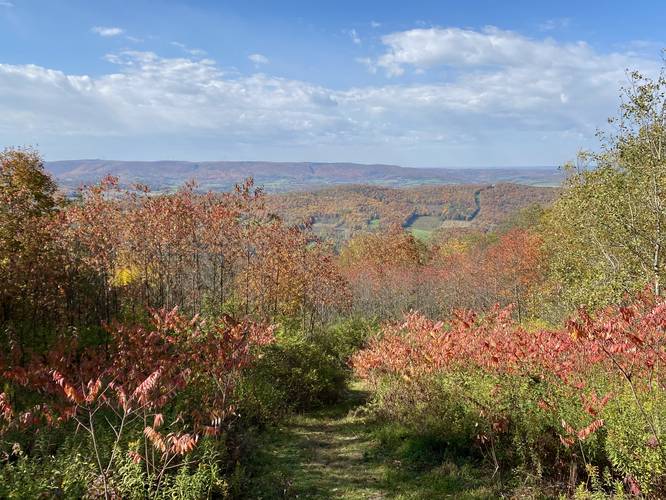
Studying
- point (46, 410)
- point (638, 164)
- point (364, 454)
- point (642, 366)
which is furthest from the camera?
point (638, 164)

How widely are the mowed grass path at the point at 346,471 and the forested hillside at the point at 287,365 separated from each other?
49mm

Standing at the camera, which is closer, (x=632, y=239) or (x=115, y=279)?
(x=632, y=239)

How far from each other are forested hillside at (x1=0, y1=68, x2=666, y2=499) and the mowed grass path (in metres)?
0.05

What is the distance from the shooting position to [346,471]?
8.31 m

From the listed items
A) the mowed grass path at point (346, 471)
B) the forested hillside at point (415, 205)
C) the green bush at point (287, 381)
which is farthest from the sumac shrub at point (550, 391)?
the forested hillside at point (415, 205)

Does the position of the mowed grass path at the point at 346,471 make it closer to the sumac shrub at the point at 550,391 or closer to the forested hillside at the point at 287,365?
the forested hillside at the point at 287,365

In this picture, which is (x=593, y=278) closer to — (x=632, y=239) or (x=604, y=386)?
(x=632, y=239)

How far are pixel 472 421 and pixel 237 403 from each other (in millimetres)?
4470

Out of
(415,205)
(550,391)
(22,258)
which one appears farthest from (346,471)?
(415,205)

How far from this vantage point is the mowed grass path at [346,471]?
23.6ft

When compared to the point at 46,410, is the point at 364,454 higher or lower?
lower

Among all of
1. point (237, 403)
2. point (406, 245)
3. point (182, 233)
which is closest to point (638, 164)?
point (237, 403)

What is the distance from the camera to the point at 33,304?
12297 mm

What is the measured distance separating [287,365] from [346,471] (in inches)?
161
